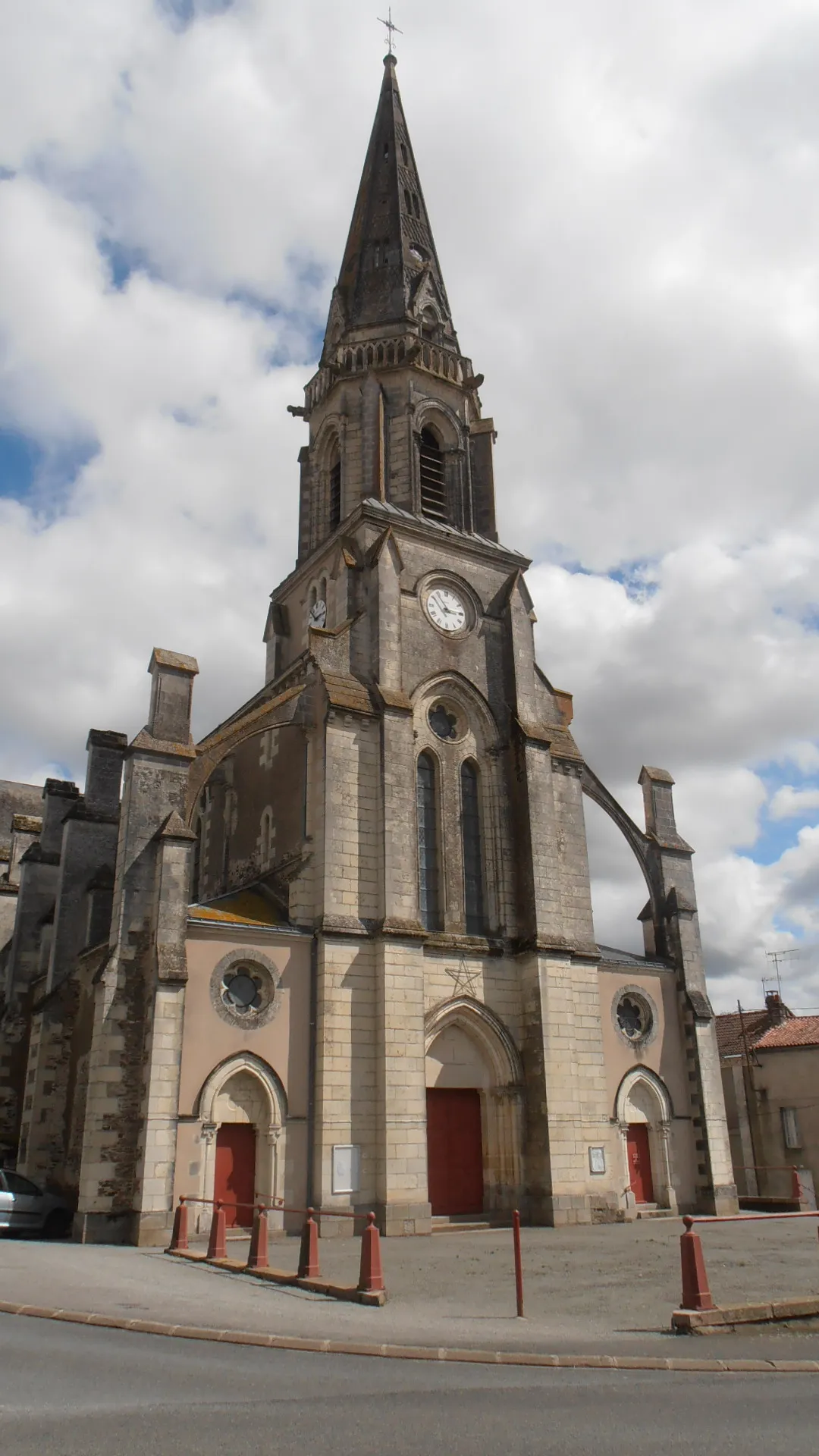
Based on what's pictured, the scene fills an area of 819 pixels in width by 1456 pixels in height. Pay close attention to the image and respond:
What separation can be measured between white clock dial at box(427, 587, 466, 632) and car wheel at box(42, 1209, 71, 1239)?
579 inches

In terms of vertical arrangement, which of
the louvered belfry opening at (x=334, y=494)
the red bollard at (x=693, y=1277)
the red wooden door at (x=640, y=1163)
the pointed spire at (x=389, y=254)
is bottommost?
the red bollard at (x=693, y=1277)

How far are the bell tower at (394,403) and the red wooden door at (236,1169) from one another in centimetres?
1487

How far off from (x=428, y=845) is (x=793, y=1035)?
1743 cm

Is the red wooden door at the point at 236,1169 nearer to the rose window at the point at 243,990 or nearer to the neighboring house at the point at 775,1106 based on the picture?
the rose window at the point at 243,990

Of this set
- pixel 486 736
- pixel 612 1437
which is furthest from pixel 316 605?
pixel 612 1437

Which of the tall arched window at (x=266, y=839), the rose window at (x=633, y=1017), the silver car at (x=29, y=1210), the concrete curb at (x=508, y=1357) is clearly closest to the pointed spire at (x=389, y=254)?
the tall arched window at (x=266, y=839)

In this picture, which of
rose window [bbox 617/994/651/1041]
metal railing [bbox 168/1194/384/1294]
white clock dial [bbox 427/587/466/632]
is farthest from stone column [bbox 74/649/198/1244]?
rose window [bbox 617/994/651/1041]

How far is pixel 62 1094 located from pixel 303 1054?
19.6ft

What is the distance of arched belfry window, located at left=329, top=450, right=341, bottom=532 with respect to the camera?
94.7ft

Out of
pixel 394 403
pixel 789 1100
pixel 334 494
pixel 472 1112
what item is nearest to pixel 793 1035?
pixel 789 1100

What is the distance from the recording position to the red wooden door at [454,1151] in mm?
21016

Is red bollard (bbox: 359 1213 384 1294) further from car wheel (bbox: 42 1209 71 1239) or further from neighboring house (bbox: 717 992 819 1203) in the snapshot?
neighboring house (bbox: 717 992 819 1203)

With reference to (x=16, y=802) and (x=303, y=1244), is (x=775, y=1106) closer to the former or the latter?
(x=303, y=1244)

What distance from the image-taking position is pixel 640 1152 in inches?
923
